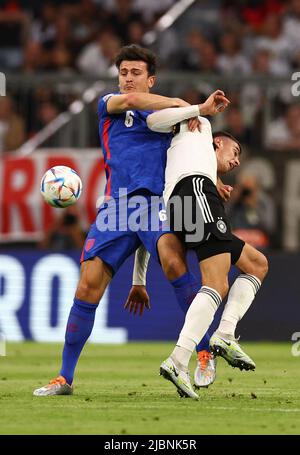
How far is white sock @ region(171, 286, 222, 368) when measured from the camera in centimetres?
789

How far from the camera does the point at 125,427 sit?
265 inches

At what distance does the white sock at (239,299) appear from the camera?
8.68m

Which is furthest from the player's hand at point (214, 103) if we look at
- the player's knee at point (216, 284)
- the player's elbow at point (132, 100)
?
the player's knee at point (216, 284)

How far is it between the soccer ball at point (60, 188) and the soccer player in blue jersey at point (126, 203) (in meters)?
0.32

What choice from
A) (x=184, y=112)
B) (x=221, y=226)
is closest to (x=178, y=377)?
(x=221, y=226)

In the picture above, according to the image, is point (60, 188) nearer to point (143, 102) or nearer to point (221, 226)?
point (143, 102)

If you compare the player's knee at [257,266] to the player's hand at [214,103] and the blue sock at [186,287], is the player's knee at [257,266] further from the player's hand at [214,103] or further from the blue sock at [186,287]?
the player's hand at [214,103]

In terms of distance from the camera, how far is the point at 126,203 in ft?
28.0

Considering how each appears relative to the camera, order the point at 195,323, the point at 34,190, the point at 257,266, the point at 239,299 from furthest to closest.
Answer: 1. the point at 34,190
2. the point at 257,266
3. the point at 239,299
4. the point at 195,323

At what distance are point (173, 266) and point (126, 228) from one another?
→ 444 millimetres

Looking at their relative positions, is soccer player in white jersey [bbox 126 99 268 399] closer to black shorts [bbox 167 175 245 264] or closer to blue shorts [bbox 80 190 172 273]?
black shorts [bbox 167 175 245 264]

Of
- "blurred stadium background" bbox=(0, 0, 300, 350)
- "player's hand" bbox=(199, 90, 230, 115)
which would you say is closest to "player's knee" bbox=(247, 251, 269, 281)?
"player's hand" bbox=(199, 90, 230, 115)

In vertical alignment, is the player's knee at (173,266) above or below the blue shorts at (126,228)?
below

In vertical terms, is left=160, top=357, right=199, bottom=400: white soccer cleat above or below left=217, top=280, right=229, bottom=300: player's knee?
below
